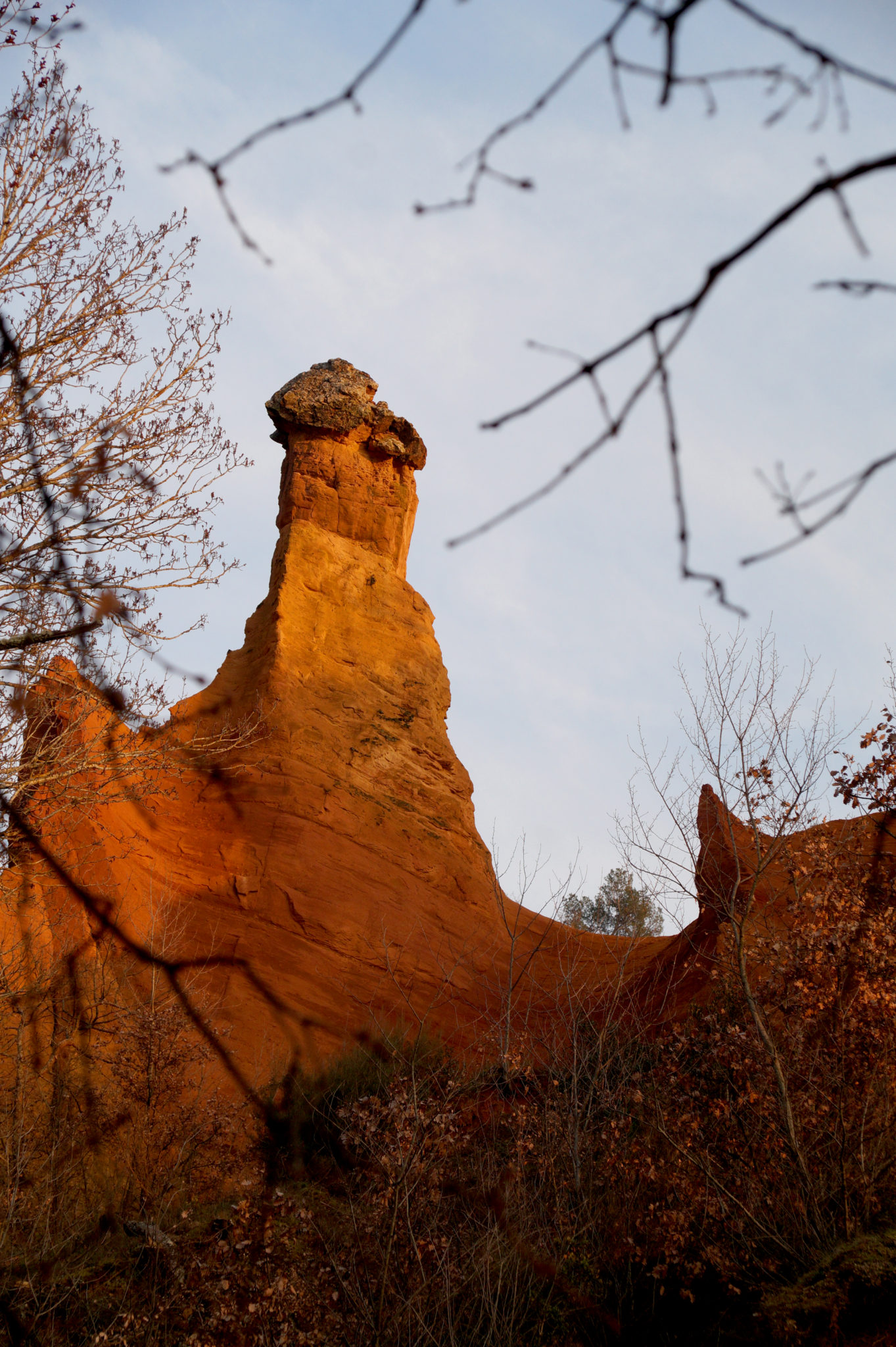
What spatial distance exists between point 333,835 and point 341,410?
37.6 feet

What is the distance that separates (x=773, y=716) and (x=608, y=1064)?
510 centimetres

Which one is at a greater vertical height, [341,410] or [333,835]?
[341,410]

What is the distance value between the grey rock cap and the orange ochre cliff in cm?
6

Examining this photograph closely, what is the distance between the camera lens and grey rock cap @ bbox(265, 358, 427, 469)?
25.1 m

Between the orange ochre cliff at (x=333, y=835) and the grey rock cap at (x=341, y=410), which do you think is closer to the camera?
the orange ochre cliff at (x=333, y=835)

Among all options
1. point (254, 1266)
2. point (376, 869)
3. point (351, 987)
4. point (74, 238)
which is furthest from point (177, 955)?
point (74, 238)

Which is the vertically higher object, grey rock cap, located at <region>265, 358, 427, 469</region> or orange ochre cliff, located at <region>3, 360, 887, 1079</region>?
grey rock cap, located at <region>265, 358, 427, 469</region>

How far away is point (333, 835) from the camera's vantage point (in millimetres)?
19922

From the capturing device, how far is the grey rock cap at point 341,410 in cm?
2509

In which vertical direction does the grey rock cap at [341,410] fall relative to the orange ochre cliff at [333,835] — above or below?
above

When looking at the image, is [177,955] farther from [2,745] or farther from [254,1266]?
[2,745]

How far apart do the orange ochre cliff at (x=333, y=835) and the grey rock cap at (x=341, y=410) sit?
59mm

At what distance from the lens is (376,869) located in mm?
20016

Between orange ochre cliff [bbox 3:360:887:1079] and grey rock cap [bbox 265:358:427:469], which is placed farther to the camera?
grey rock cap [bbox 265:358:427:469]
